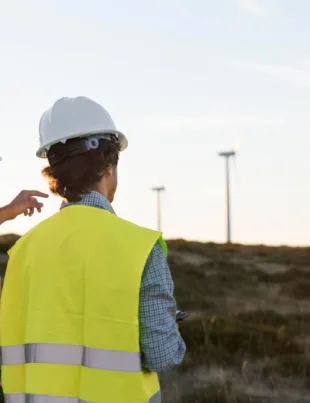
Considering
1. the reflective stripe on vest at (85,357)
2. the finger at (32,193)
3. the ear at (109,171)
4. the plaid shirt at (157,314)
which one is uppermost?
the finger at (32,193)

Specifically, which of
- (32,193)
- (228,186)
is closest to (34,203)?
(32,193)

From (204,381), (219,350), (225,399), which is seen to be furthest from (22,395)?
(219,350)

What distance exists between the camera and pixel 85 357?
2.56 m

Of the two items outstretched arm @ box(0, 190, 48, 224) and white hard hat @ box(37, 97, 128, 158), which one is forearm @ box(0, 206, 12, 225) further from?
white hard hat @ box(37, 97, 128, 158)

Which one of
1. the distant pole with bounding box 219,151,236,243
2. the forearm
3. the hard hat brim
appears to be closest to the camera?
the hard hat brim

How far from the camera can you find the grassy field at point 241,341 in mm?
8766

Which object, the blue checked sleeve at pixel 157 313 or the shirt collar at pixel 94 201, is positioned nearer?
the blue checked sleeve at pixel 157 313

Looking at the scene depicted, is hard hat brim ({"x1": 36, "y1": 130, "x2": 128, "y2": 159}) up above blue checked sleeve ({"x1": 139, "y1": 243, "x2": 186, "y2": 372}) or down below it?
above

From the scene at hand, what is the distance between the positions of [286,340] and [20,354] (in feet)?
28.4

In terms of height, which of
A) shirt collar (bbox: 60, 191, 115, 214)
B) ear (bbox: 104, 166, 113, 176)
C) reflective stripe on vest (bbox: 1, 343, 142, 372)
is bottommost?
reflective stripe on vest (bbox: 1, 343, 142, 372)

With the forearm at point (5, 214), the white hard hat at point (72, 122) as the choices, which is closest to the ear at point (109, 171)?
the white hard hat at point (72, 122)

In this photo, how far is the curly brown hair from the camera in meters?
2.72

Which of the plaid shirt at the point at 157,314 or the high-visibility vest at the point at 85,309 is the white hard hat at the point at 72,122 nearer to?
the high-visibility vest at the point at 85,309

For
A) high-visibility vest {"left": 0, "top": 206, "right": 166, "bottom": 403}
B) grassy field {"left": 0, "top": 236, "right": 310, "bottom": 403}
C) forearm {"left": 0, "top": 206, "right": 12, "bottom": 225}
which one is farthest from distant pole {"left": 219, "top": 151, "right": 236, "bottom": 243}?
high-visibility vest {"left": 0, "top": 206, "right": 166, "bottom": 403}
